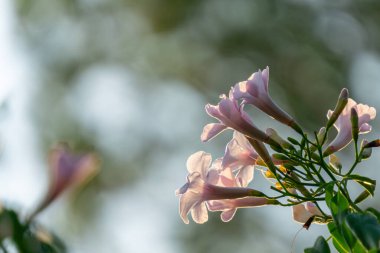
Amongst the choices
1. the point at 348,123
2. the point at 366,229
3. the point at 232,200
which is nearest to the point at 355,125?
the point at 348,123

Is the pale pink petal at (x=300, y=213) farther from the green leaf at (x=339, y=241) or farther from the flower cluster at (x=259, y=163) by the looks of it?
the green leaf at (x=339, y=241)

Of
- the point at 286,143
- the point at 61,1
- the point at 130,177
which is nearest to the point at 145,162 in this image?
the point at 130,177

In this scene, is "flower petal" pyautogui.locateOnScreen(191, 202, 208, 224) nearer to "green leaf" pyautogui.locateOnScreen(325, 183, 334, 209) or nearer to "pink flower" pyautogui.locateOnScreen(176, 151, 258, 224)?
"pink flower" pyautogui.locateOnScreen(176, 151, 258, 224)

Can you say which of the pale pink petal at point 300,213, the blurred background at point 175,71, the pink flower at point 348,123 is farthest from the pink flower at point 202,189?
the blurred background at point 175,71

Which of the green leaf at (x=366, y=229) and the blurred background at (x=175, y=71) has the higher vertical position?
the blurred background at (x=175, y=71)

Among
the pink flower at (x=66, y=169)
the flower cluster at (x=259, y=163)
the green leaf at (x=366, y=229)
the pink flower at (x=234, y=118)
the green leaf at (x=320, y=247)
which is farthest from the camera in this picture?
the pink flower at (x=234, y=118)

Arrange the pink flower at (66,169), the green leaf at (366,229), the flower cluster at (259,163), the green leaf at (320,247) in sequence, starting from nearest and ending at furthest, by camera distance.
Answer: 1. the pink flower at (66,169)
2. the green leaf at (366,229)
3. the green leaf at (320,247)
4. the flower cluster at (259,163)

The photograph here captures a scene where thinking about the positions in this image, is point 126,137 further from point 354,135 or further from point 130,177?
point 354,135

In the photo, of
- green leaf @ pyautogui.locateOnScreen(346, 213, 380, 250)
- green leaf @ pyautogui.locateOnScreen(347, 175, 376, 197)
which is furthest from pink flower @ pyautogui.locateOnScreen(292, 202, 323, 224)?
green leaf @ pyautogui.locateOnScreen(346, 213, 380, 250)
